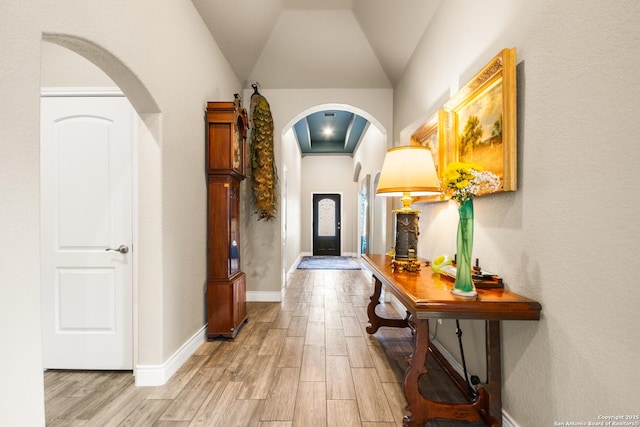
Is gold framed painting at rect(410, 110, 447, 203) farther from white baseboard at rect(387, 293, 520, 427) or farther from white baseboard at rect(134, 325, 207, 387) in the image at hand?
white baseboard at rect(134, 325, 207, 387)

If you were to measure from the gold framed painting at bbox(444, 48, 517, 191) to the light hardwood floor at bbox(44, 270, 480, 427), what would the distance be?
1.55 meters

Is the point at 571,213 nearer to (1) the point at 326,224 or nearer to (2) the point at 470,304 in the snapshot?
(2) the point at 470,304

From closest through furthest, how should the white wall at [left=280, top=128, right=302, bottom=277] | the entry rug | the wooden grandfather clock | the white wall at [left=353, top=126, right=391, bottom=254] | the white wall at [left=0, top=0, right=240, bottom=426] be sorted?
the white wall at [left=0, top=0, right=240, bottom=426]
the wooden grandfather clock
the white wall at [left=353, top=126, right=391, bottom=254]
the white wall at [left=280, top=128, right=302, bottom=277]
the entry rug

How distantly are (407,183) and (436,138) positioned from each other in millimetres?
744

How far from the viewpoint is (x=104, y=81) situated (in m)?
2.21

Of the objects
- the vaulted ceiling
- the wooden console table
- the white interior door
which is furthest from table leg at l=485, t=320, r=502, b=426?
the vaulted ceiling

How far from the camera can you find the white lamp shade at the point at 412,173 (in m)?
1.99

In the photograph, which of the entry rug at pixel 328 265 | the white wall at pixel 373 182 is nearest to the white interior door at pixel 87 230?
the white wall at pixel 373 182

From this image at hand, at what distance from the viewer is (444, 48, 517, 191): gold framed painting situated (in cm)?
147

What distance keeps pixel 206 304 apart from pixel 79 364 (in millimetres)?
989

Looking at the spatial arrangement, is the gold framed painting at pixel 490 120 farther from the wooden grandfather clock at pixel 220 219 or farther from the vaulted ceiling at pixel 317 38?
the wooden grandfather clock at pixel 220 219

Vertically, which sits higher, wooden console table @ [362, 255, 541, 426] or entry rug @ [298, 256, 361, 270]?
wooden console table @ [362, 255, 541, 426]

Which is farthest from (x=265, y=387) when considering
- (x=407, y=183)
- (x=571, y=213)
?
(x=571, y=213)

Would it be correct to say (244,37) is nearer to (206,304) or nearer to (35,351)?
(206,304)
